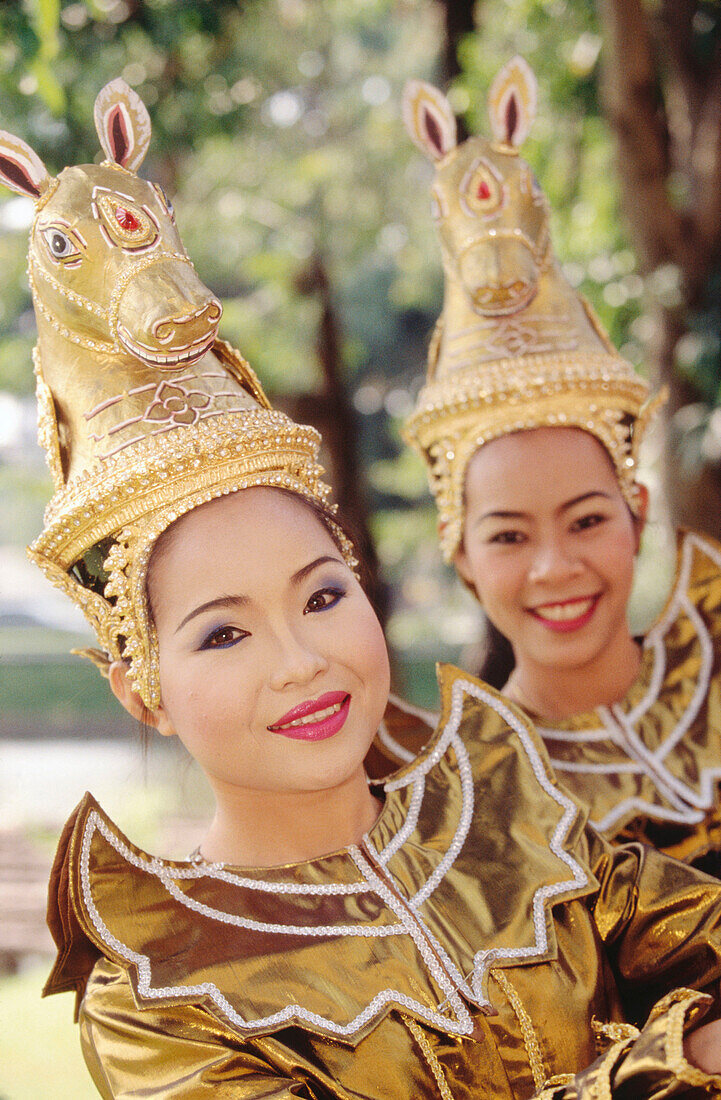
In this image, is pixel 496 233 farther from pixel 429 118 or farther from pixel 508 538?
pixel 508 538

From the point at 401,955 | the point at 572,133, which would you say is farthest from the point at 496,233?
the point at 572,133

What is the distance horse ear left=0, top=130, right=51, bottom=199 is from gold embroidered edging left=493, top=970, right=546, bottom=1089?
1.42 meters

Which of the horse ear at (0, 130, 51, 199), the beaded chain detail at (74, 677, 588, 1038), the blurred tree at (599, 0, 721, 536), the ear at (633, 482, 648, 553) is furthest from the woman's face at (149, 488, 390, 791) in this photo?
the blurred tree at (599, 0, 721, 536)

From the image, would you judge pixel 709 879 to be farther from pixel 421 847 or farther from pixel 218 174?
pixel 218 174

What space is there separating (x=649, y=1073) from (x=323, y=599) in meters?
0.80

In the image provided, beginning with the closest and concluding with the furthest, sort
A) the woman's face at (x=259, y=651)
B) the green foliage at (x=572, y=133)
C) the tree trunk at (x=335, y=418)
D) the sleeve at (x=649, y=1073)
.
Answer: the sleeve at (x=649, y=1073) → the woman's face at (x=259, y=651) → the green foliage at (x=572, y=133) → the tree trunk at (x=335, y=418)

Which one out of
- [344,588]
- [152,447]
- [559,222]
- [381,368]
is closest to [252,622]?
[344,588]

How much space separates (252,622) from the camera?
63.7 inches

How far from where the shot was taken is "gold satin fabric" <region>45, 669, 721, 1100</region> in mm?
1491

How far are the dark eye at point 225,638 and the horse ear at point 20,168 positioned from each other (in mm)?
765

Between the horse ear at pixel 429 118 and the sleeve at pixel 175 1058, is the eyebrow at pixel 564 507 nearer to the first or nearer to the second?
the horse ear at pixel 429 118

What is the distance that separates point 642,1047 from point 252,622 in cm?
78

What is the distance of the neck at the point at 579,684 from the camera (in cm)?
250

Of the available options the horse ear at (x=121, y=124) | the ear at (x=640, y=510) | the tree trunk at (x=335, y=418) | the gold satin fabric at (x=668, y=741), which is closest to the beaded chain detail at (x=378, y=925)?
the gold satin fabric at (x=668, y=741)
